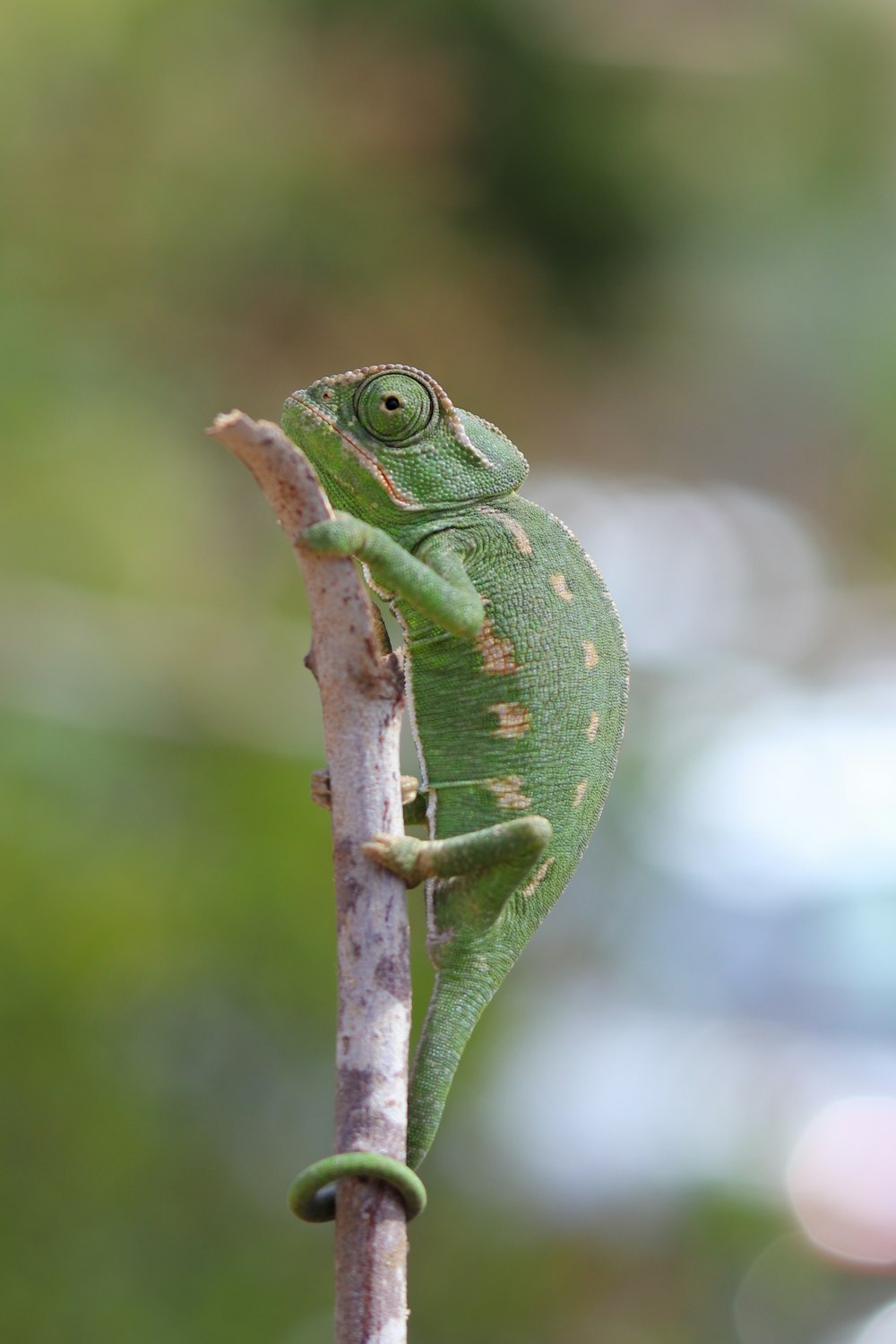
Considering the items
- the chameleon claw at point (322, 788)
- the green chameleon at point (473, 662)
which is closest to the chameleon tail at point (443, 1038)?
the green chameleon at point (473, 662)

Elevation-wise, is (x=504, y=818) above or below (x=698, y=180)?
below

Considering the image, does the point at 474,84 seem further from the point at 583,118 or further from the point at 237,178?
the point at 237,178

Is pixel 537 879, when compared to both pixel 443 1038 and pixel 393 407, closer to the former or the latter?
pixel 443 1038

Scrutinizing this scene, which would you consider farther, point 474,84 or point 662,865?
point 474,84

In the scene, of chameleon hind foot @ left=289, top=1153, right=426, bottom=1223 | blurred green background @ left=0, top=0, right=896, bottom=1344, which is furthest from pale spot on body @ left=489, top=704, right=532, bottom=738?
blurred green background @ left=0, top=0, right=896, bottom=1344

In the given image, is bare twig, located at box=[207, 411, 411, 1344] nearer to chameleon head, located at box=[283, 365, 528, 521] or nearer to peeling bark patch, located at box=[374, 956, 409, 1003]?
peeling bark patch, located at box=[374, 956, 409, 1003]

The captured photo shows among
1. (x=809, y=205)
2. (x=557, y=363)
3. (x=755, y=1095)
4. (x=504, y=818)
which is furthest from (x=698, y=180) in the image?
(x=504, y=818)

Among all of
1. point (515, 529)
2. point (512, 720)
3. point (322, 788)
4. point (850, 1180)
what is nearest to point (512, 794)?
point (512, 720)

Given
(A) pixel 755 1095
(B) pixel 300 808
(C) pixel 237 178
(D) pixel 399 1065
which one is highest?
(C) pixel 237 178
